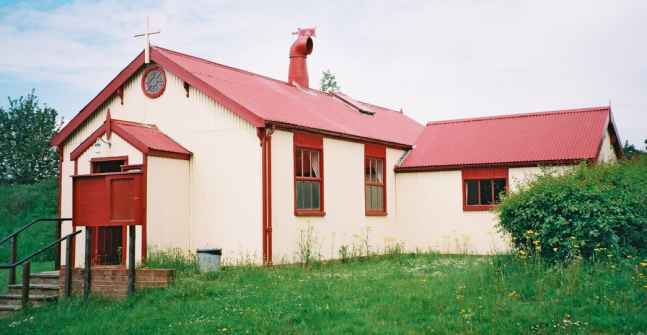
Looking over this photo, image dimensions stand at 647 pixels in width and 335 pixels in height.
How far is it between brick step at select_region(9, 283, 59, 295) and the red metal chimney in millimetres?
12596

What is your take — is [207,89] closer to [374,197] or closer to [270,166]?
[270,166]

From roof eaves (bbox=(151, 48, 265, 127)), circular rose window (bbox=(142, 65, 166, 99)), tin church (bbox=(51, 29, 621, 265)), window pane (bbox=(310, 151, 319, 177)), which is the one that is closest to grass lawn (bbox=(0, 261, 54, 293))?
tin church (bbox=(51, 29, 621, 265))

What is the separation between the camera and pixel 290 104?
65.6ft

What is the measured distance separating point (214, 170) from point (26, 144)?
30951 millimetres

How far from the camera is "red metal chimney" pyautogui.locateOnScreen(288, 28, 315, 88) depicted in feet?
83.8

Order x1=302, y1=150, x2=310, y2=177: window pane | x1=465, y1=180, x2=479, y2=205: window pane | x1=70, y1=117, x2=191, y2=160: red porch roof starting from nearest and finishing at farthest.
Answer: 1. x1=70, y1=117, x2=191, y2=160: red porch roof
2. x1=302, y1=150, x2=310, y2=177: window pane
3. x1=465, y1=180, x2=479, y2=205: window pane

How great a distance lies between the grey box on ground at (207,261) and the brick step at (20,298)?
301 centimetres

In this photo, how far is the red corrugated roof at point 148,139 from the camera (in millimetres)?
16266

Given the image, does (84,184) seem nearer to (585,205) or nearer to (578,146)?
(585,205)

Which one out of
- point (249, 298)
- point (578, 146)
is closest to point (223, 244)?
point (249, 298)

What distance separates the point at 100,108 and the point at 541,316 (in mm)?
13322

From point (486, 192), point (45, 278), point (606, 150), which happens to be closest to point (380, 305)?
point (45, 278)

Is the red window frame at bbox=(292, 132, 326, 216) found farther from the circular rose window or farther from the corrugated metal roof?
the circular rose window

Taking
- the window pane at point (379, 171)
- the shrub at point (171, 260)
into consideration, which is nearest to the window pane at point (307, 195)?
the shrub at point (171, 260)
